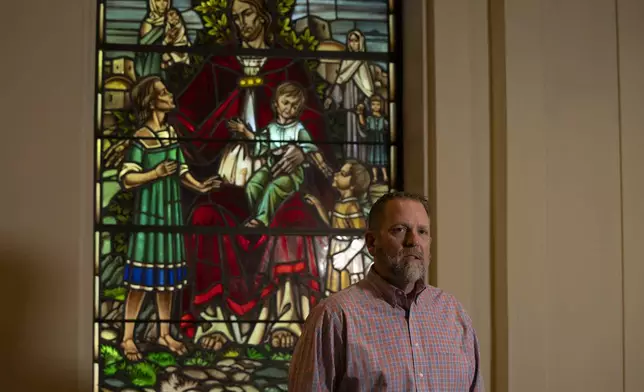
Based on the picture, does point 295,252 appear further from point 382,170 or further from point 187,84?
point 187,84

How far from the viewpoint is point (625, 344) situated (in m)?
5.06

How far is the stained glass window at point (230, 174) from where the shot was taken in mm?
5277

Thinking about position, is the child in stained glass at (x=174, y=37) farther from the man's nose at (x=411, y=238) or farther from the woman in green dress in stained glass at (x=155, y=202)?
the man's nose at (x=411, y=238)

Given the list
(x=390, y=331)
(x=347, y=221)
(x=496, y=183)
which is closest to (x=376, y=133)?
(x=347, y=221)

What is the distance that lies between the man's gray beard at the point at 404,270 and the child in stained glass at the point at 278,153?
5.95 feet

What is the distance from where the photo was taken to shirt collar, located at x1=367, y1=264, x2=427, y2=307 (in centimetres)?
371

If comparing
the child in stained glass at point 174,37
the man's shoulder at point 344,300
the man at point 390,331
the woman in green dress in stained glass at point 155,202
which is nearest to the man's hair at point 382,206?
the man at point 390,331

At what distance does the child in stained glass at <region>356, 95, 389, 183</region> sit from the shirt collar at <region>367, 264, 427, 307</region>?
1.83 meters

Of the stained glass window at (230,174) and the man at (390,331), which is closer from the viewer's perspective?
the man at (390,331)

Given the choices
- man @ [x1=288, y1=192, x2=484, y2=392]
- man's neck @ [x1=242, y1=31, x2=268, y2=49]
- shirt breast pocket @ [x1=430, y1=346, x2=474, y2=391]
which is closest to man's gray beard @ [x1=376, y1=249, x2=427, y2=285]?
man @ [x1=288, y1=192, x2=484, y2=392]

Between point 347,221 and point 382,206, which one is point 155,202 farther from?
point 382,206

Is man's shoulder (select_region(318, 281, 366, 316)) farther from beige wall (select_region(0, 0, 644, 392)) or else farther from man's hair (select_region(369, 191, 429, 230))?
beige wall (select_region(0, 0, 644, 392))

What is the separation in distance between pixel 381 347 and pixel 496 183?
67.6 inches

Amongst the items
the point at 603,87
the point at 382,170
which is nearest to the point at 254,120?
the point at 382,170
